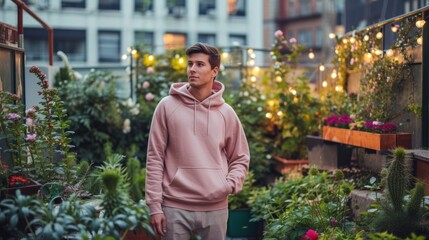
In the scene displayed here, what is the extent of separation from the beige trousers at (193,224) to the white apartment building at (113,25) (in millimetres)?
26337

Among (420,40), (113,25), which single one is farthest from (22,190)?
(113,25)

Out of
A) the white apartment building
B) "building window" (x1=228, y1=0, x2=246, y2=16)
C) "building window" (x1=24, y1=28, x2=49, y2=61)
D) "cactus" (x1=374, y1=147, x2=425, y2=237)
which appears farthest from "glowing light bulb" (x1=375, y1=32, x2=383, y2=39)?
"building window" (x1=228, y1=0, x2=246, y2=16)

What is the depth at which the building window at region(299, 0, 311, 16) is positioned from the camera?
146 ft

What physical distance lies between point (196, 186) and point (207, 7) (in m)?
30.3

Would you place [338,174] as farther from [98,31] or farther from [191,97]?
[98,31]

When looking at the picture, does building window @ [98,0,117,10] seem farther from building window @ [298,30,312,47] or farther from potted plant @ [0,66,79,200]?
potted plant @ [0,66,79,200]

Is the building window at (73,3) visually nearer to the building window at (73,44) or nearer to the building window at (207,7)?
the building window at (73,44)

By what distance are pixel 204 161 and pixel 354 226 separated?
1728mm

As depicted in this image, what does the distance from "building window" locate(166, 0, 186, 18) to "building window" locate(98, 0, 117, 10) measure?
8.53 ft

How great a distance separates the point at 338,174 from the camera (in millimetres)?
5176

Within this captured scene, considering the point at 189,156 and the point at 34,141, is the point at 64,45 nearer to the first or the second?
the point at 34,141

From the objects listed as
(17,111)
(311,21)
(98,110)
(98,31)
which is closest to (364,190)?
(17,111)

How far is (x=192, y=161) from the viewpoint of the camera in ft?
12.7

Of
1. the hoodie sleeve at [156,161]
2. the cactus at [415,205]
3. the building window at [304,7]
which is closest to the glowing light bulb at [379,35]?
the cactus at [415,205]
